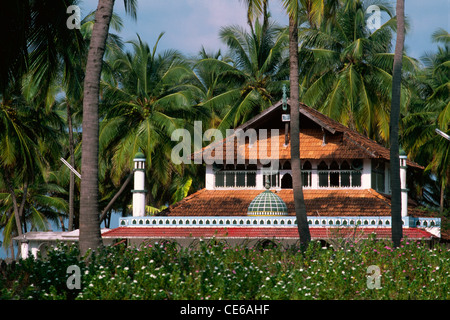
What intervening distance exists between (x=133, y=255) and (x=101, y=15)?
521 cm

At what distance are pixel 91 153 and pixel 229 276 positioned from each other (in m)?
4.21

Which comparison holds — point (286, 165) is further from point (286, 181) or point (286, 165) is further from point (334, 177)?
point (334, 177)

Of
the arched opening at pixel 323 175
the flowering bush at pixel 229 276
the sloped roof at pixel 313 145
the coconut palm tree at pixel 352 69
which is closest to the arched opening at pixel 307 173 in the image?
the arched opening at pixel 323 175

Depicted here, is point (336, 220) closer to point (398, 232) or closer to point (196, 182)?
point (398, 232)

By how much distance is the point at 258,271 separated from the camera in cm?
1284

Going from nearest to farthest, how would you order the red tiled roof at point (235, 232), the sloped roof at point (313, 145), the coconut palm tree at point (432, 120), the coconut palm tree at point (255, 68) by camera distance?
1. the red tiled roof at point (235, 232)
2. the sloped roof at point (313, 145)
3. the coconut palm tree at point (432, 120)
4. the coconut palm tree at point (255, 68)

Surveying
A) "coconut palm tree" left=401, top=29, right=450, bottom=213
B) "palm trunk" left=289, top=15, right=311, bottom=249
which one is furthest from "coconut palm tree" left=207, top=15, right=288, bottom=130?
"palm trunk" left=289, top=15, right=311, bottom=249

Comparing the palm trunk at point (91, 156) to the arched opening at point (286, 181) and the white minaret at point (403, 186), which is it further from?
the arched opening at point (286, 181)

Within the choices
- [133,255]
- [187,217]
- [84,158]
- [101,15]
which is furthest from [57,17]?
[187,217]

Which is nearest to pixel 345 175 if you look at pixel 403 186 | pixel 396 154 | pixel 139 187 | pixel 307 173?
pixel 307 173

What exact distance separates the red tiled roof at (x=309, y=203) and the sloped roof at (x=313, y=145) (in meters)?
1.41

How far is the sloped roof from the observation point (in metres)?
27.9

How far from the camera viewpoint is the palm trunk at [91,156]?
1467cm

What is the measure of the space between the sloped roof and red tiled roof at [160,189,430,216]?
55.7 inches
